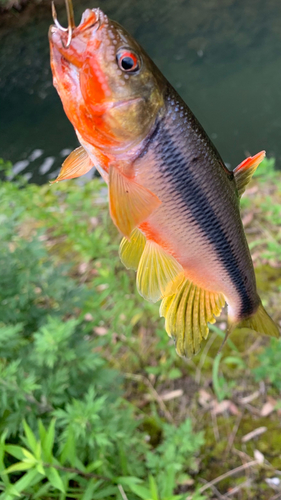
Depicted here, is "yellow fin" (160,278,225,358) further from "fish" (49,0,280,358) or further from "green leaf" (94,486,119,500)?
"green leaf" (94,486,119,500)

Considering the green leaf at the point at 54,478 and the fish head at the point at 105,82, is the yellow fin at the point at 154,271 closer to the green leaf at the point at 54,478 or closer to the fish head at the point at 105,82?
the fish head at the point at 105,82

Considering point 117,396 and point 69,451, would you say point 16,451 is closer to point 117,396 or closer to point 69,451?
point 69,451

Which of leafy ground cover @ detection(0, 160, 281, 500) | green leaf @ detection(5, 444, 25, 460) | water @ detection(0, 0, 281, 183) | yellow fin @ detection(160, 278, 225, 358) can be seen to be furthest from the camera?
water @ detection(0, 0, 281, 183)

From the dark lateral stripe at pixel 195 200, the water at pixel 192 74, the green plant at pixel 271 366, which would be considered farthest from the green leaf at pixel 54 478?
the water at pixel 192 74

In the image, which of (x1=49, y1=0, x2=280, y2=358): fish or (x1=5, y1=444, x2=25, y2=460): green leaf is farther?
(x1=5, y1=444, x2=25, y2=460): green leaf

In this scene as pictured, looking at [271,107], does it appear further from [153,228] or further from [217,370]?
[153,228]

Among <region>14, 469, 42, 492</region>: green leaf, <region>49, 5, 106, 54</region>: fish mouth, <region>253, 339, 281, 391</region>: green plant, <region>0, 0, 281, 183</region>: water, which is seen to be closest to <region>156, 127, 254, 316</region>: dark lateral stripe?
<region>49, 5, 106, 54</region>: fish mouth
